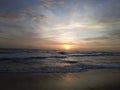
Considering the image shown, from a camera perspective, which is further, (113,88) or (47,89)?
(113,88)

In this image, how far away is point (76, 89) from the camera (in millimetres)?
6180

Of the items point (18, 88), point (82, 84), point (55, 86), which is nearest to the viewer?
point (18, 88)

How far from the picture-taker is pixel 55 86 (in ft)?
21.1

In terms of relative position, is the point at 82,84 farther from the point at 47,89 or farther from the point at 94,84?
the point at 47,89

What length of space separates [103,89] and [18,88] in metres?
3.55

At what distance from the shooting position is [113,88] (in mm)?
6453

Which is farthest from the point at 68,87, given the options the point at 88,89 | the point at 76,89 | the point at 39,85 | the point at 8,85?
the point at 8,85

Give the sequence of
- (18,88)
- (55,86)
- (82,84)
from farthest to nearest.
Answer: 1. (82,84)
2. (55,86)
3. (18,88)

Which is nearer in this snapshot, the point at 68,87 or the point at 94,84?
the point at 68,87

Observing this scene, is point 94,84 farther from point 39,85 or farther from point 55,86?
point 39,85

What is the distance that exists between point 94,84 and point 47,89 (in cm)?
226

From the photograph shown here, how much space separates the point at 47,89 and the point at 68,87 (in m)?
0.95

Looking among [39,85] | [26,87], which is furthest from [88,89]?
[26,87]

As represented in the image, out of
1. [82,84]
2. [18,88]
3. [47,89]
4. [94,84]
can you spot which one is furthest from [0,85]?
[94,84]
